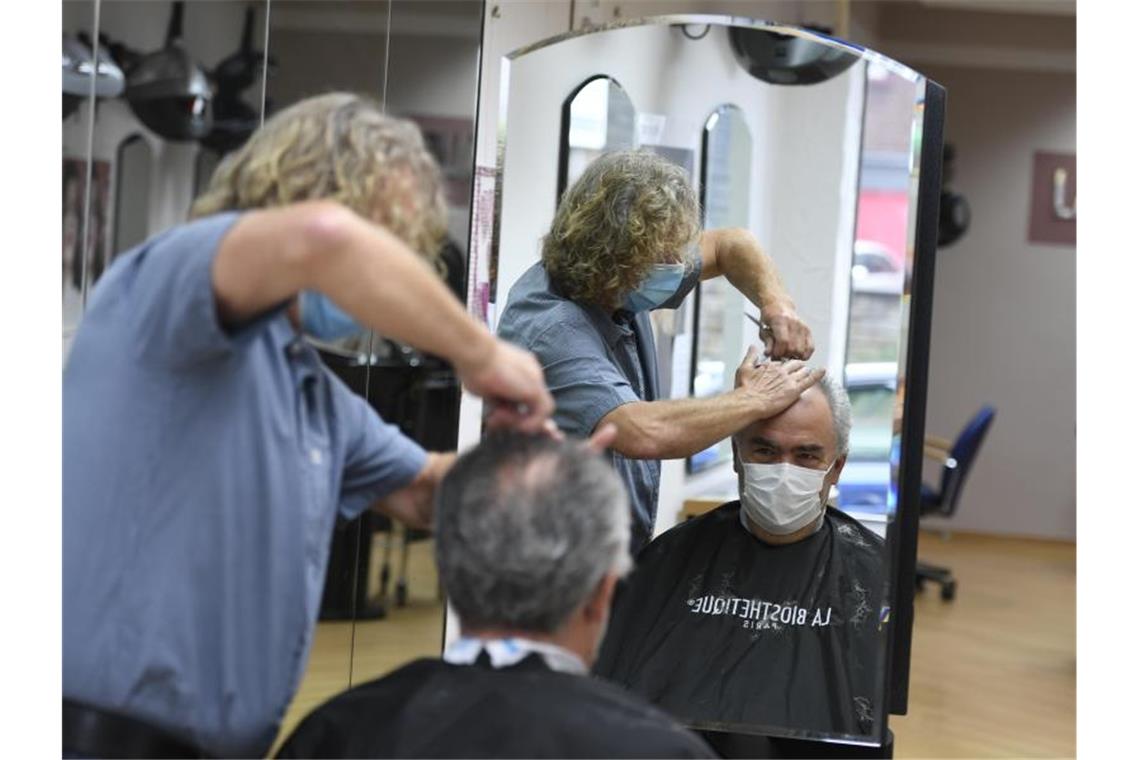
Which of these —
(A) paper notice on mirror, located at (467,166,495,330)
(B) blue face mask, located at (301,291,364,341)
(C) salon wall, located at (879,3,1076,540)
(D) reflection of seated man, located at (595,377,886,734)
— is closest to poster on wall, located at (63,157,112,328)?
(A) paper notice on mirror, located at (467,166,495,330)

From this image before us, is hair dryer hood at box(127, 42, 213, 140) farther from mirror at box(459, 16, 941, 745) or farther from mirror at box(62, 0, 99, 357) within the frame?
mirror at box(459, 16, 941, 745)

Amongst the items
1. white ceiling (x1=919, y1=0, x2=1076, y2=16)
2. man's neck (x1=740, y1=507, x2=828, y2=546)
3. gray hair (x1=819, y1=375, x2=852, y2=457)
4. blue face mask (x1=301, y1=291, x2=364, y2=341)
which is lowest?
man's neck (x1=740, y1=507, x2=828, y2=546)

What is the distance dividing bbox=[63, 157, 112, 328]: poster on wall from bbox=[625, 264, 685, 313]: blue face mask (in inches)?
31.9

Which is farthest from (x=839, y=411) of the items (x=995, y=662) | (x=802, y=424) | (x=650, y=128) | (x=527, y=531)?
(x=995, y=662)

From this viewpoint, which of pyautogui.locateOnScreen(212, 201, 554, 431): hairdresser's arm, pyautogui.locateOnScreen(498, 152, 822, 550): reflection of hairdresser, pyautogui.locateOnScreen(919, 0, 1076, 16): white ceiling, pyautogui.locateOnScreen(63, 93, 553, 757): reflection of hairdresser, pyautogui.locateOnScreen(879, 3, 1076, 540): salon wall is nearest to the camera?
pyautogui.locateOnScreen(212, 201, 554, 431): hairdresser's arm

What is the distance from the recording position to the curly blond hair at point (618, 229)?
220 cm

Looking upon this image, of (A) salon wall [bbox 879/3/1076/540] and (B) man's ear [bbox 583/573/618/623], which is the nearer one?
(B) man's ear [bbox 583/573/618/623]

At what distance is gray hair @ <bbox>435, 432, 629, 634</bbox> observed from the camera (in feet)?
4.77

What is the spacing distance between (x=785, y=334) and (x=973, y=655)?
3723 mm

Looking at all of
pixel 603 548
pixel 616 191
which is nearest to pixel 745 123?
pixel 616 191

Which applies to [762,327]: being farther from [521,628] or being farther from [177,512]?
[177,512]

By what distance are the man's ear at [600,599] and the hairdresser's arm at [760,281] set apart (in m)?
0.91

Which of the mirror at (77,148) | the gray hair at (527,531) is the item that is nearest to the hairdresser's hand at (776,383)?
the gray hair at (527,531)

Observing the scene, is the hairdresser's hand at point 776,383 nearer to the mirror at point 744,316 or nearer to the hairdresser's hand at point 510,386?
the mirror at point 744,316
